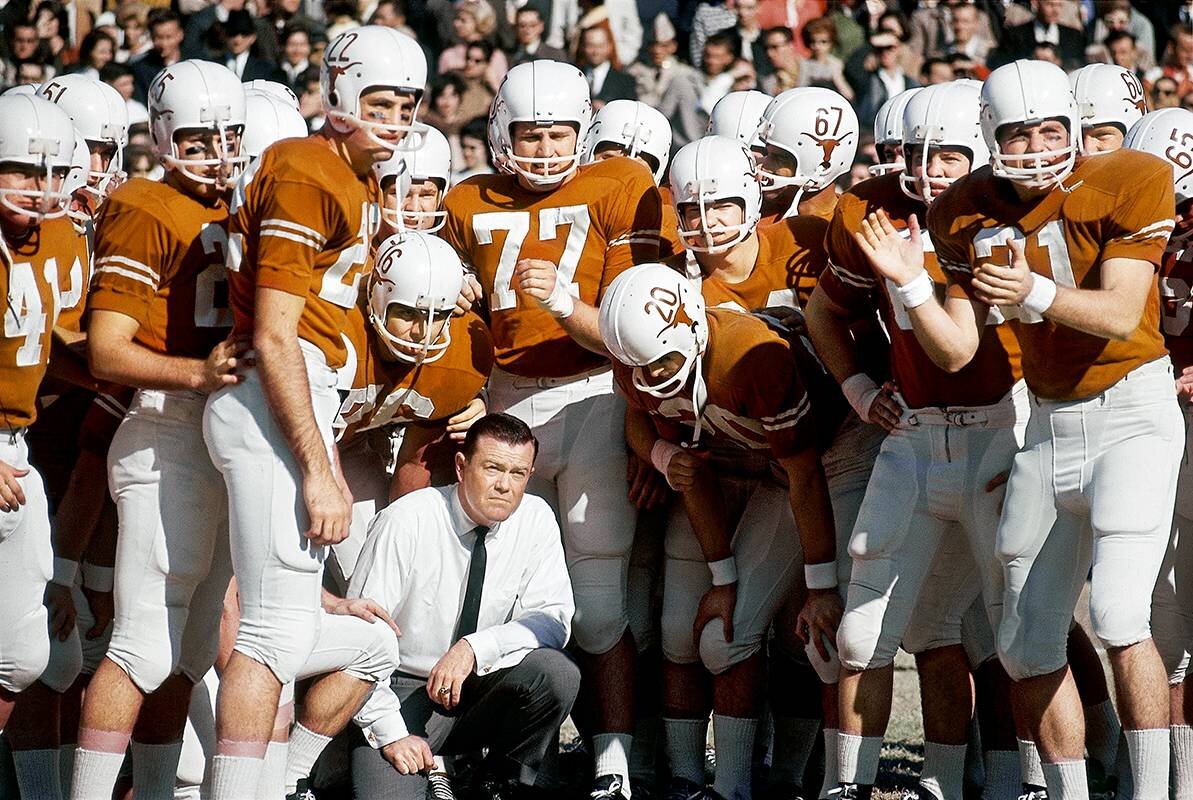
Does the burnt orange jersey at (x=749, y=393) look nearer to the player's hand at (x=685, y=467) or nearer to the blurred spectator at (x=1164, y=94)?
the player's hand at (x=685, y=467)

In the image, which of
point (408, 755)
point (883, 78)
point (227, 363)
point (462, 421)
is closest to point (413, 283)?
point (462, 421)

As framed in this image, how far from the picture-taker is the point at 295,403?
4.14m

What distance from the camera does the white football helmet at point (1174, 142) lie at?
5.22m

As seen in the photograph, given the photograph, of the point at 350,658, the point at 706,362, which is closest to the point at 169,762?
the point at 350,658

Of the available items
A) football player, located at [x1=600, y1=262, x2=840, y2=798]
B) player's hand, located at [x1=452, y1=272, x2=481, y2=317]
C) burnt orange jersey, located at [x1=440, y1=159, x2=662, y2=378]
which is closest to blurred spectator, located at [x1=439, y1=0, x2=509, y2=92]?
burnt orange jersey, located at [x1=440, y1=159, x2=662, y2=378]

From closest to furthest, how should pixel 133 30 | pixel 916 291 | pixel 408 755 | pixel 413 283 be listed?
pixel 916 291
pixel 408 755
pixel 413 283
pixel 133 30

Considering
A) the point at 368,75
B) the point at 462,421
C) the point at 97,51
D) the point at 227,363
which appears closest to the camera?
the point at 227,363

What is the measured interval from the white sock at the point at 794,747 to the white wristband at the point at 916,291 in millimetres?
1685

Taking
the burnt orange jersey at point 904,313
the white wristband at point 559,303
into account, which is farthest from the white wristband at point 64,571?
the burnt orange jersey at point 904,313

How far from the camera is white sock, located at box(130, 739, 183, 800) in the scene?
192 inches

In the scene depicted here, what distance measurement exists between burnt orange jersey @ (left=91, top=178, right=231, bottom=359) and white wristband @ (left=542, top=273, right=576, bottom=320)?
43.3 inches

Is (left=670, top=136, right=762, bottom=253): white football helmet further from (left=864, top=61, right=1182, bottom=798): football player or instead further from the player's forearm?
the player's forearm

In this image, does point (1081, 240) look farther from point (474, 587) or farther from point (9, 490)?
point (9, 490)

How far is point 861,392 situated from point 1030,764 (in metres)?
1.23
